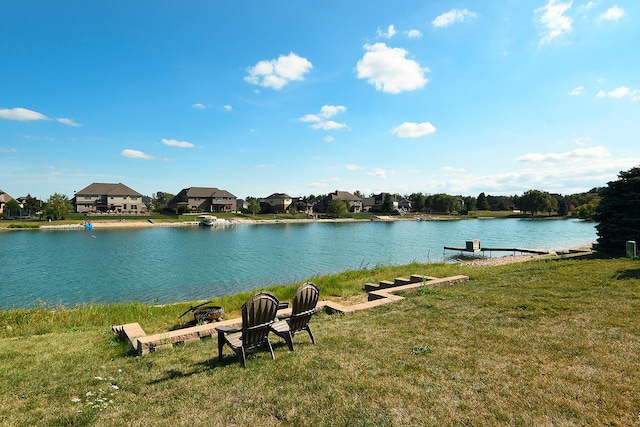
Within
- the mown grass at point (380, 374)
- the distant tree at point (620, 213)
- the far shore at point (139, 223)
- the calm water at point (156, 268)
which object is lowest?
the calm water at point (156, 268)

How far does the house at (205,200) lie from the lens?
121m

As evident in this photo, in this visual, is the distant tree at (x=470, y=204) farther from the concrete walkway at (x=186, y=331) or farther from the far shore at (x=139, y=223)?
the concrete walkway at (x=186, y=331)

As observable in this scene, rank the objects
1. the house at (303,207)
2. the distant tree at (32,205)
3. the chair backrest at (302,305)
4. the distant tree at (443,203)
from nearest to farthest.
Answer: the chair backrest at (302,305) < the distant tree at (32,205) < the house at (303,207) < the distant tree at (443,203)

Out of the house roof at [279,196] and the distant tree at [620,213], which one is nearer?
the distant tree at [620,213]

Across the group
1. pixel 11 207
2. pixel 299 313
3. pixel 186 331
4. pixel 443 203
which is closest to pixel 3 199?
pixel 11 207

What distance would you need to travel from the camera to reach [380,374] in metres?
4.91

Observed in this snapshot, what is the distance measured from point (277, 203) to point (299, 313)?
13271 cm

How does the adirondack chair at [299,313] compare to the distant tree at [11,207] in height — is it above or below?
below

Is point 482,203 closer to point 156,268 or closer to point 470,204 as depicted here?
point 470,204

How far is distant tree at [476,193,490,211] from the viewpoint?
528 feet

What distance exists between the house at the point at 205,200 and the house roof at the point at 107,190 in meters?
15.7

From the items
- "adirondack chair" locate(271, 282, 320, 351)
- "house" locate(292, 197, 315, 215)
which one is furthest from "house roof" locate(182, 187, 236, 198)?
"adirondack chair" locate(271, 282, 320, 351)

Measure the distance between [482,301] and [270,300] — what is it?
6.21m

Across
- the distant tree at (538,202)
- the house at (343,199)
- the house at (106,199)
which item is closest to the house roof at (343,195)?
the house at (343,199)
